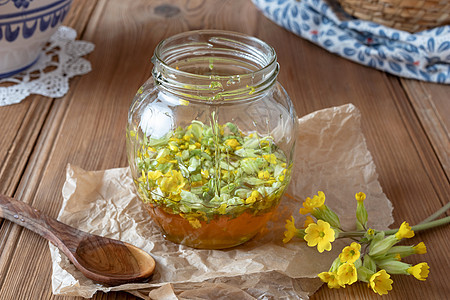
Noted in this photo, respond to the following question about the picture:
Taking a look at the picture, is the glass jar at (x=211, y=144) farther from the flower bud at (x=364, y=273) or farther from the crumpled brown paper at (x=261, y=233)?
the flower bud at (x=364, y=273)

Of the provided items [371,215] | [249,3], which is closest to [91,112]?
[371,215]

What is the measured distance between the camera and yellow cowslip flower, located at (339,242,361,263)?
648mm

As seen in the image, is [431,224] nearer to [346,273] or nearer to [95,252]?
[346,273]

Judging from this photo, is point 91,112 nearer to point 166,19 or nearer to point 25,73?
point 25,73

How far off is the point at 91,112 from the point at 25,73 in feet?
0.70

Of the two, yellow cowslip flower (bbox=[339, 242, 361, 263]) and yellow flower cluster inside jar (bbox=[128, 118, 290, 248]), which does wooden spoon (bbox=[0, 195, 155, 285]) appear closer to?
yellow flower cluster inside jar (bbox=[128, 118, 290, 248])

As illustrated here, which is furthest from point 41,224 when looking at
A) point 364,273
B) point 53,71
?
point 53,71

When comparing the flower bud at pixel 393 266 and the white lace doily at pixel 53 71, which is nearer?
the flower bud at pixel 393 266

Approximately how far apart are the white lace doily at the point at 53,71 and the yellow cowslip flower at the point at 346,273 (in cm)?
67

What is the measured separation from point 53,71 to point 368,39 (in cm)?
69

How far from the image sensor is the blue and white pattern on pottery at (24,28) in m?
1.03

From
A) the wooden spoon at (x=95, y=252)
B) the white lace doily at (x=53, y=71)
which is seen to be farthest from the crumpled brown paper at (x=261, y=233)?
the white lace doily at (x=53, y=71)

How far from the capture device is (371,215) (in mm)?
816

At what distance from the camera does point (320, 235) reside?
675mm
